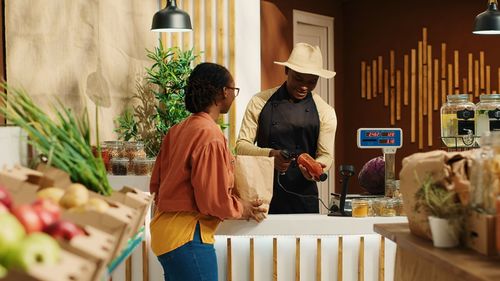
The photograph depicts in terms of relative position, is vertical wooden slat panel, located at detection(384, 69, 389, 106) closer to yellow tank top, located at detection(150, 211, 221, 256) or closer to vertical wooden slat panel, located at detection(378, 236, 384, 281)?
vertical wooden slat panel, located at detection(378, 236, 384, 281)

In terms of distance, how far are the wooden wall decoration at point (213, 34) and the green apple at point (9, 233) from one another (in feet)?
19.4

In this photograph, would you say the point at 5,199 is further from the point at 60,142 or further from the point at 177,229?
the point at 177,229

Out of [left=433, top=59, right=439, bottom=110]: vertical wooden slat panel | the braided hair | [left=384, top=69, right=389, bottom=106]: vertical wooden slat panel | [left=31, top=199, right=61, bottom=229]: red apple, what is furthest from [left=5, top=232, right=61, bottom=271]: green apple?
[left=384, top=69, right=389, bottom=106]: vertical wooden slat panel

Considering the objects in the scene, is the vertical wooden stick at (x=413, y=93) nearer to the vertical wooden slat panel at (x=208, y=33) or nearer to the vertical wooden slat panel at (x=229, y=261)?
the vertical wooden slat panel at (x=208, y=33)

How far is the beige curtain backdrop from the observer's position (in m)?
6.25

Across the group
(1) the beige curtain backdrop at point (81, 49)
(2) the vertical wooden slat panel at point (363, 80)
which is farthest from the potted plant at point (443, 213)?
(2) the vertical wooden slat panel at point (363, 80)

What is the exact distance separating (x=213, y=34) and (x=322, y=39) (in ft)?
7.05

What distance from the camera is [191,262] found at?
3.35 meters

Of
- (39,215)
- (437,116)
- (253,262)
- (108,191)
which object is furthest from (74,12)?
(39,215)

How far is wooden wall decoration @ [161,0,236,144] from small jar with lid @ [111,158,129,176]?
249 cm

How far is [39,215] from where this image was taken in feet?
5.19

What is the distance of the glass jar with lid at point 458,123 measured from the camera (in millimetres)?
3828

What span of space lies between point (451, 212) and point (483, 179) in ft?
0.68

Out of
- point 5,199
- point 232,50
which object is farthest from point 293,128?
point 5,199
